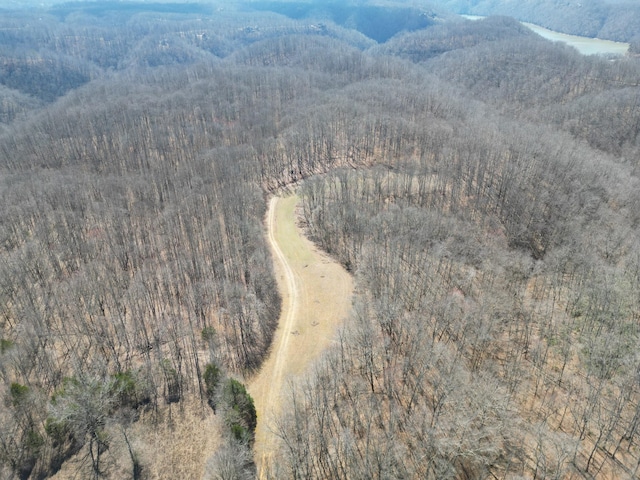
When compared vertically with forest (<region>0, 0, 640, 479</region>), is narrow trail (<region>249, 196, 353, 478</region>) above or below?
below

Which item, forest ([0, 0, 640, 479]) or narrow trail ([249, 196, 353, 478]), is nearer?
forest ([0, 0, 640, 479])

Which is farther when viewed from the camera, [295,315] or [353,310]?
[295,315]

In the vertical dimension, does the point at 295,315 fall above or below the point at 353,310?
below

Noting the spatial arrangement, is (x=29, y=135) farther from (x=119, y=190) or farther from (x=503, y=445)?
(x=503, y=445)

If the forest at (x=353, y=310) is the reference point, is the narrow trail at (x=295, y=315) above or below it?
below

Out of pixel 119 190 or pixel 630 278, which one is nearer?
pixel 630 278

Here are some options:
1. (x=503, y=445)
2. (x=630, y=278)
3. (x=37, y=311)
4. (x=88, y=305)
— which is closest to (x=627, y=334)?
(x=630, y=278)

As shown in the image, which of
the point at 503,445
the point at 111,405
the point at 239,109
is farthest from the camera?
the point at 239,109

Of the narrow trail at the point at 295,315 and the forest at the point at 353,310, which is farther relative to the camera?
the narrow trail at the point at 295,315
